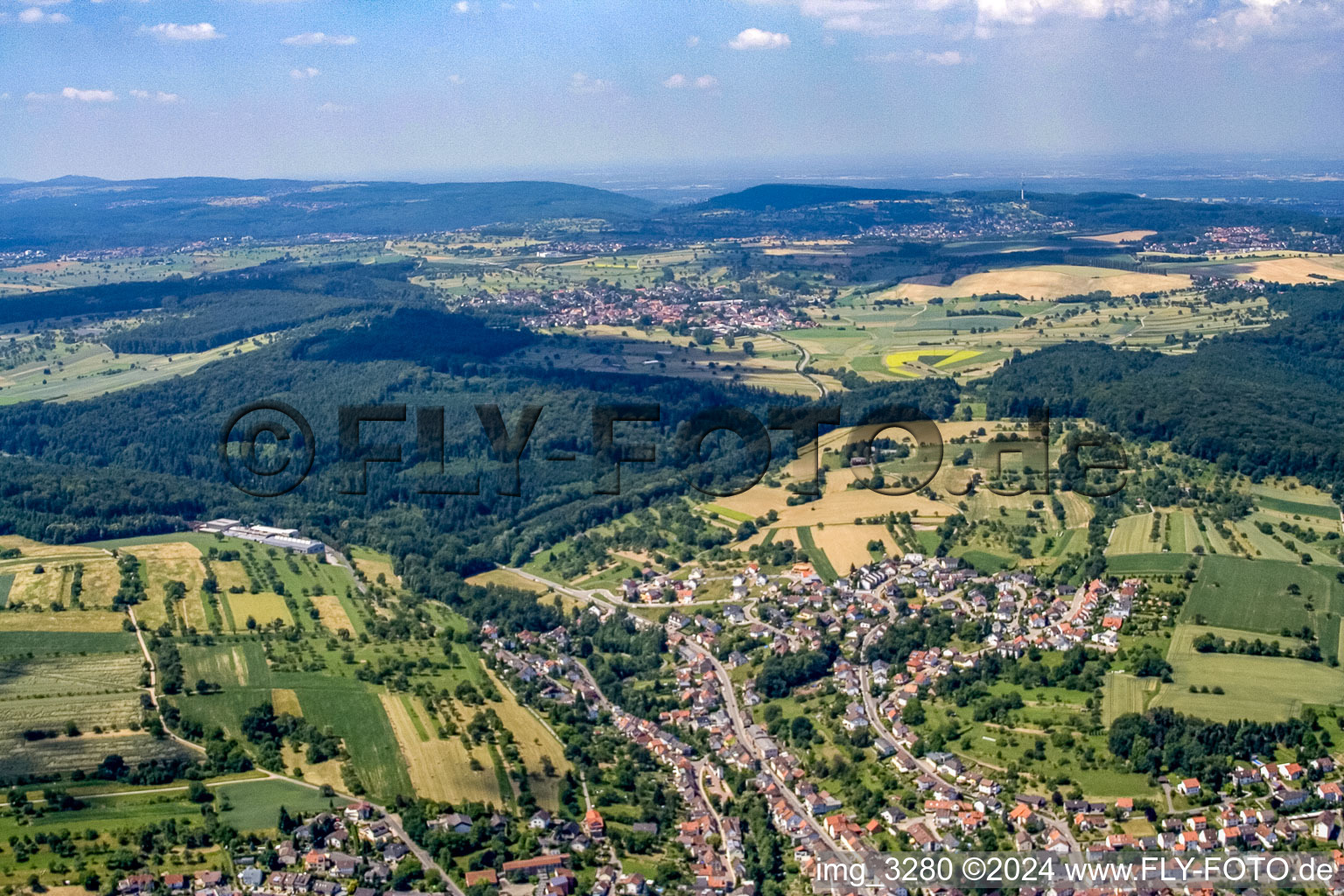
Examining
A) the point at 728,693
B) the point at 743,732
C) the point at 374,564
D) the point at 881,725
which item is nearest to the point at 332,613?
the point at 374,564

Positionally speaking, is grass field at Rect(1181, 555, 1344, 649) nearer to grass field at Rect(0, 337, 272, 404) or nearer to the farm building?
the farm building

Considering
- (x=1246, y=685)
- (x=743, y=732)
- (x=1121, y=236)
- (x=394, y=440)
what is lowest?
(x=743, y=732)

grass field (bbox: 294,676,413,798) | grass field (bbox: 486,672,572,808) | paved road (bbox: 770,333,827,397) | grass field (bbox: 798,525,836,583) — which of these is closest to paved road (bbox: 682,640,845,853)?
grass field (bbox: 486,672,572,808)

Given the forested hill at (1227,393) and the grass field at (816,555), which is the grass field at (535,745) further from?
the forested hill at (1227,393)

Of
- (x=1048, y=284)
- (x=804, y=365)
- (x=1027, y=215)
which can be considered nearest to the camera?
(x=804, y=365)

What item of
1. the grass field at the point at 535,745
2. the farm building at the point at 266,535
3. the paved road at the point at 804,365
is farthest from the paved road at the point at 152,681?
the paved road at the point at 804,365

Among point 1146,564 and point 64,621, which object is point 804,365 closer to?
point 1146,564

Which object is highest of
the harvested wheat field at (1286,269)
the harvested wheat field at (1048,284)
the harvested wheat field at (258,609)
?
the harvested wheat field at (1286,269)
